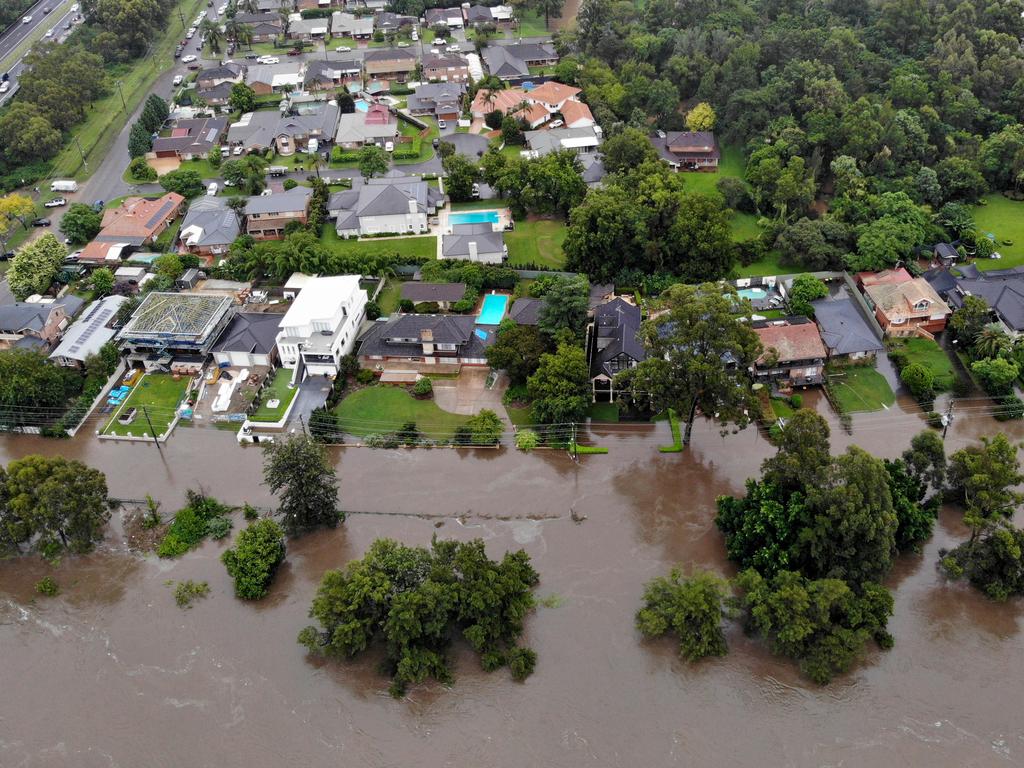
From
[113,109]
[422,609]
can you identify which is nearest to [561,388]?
[422,609]

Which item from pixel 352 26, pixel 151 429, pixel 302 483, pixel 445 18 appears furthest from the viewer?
pixel 445 18

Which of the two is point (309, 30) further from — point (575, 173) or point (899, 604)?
point (899, 604)

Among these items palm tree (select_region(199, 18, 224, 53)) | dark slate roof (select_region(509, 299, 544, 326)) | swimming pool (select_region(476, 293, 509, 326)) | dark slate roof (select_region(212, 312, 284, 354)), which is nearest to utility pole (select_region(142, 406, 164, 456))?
dark slate roof (select_region(212, 312, 284, 354))

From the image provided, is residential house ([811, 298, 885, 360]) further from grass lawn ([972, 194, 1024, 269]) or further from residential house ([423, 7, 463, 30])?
residential house ([423, 7, 463, 30])

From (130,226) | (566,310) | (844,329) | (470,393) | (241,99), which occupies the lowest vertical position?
(470,393)

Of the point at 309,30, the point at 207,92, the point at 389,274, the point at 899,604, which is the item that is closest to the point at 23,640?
the point at 389,274

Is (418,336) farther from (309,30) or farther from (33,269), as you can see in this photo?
(309,30)
